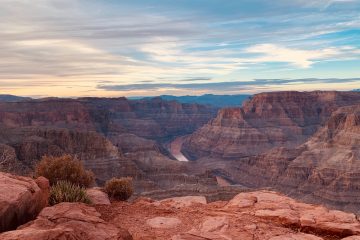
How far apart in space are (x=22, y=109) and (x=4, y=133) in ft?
183

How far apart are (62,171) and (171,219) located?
21.4 feet

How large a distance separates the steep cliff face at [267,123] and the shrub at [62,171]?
12076cm

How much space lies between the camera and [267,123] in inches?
5920

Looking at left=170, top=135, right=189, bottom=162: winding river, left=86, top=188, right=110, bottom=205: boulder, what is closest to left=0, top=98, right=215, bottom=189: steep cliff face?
left=86, top=188, right=110, bottom=205: boulder

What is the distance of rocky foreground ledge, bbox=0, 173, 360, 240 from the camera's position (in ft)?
29.0

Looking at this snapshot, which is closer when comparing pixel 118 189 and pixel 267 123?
pixel 118 189

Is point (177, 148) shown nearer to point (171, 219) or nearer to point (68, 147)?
point (68, 147)

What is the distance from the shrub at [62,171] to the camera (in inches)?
661

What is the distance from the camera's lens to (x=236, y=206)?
13750 millimetres

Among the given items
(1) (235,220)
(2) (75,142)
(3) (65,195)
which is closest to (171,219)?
(1) (235,220)

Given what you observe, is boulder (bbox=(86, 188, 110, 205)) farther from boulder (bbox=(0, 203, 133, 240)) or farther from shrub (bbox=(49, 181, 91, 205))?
boulder (bbox=(0, 203, 133, 240))

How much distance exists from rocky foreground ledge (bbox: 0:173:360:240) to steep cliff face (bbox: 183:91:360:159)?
405 ft

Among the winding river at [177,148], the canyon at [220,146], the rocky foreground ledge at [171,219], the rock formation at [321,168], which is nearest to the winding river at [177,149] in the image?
the winding river at [177,148]

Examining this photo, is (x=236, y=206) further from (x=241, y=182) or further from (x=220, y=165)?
(x=220, y=165)
